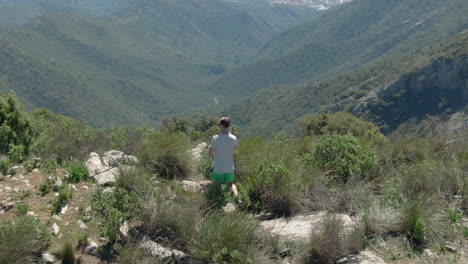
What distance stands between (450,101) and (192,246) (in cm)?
12079

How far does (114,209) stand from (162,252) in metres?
1.10

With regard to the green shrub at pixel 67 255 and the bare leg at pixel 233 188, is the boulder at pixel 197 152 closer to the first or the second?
the bare leg at pixel 233 188

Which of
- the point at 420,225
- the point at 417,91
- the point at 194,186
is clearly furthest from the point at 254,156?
the point at 417,91

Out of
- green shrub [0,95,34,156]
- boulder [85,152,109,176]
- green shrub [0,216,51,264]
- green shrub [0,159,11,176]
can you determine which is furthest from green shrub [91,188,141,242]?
green shrub [0,95,34,156]

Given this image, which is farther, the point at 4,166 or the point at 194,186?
the point at 194,186

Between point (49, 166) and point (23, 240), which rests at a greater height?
point (49, 166)

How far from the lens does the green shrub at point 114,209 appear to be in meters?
5.77

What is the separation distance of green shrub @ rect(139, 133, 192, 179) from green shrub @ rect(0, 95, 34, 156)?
377cm

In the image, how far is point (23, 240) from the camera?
16.8 ft

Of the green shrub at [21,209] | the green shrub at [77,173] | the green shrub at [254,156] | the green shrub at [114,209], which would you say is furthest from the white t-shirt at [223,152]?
the green shrub at [21,209]

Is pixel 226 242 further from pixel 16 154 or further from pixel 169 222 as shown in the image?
pixel 16 154

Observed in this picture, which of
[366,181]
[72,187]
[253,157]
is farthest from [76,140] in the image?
[366,181]

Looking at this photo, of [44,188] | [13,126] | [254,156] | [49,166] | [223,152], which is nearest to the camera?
[44,188]

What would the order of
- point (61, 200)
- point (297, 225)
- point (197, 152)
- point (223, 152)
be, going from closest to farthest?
point (297, 225), point (61, 200), point (223, 152), point (197, 152)
